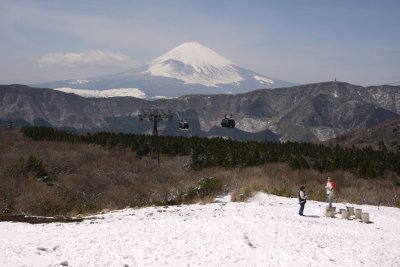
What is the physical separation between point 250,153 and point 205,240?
40.5m

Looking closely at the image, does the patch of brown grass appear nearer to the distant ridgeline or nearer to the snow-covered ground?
the distant ridgeline

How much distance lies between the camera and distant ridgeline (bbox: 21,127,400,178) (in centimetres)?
5044

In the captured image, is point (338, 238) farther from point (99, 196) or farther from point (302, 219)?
point (99, 196)

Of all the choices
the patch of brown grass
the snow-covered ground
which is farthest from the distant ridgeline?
the snow-covered ground

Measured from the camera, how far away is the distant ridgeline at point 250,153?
50.4 m

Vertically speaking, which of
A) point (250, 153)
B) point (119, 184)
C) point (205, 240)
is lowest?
point (119, 184)

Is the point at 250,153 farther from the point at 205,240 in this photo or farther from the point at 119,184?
the point at 205,240

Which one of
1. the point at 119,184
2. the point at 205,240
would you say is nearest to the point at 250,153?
the point at 119,184

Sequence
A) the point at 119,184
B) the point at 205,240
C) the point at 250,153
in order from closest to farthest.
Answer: the point at 205,240
the point at 119,184
the point at 250,153

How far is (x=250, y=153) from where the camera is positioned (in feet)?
187

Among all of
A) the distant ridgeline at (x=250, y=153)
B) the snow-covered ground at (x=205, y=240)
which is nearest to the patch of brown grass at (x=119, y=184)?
the distant ridgeline at (x=250, y=153)

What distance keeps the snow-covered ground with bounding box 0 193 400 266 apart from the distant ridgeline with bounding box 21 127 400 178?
28.2 meters

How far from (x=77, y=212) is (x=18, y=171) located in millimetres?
12915

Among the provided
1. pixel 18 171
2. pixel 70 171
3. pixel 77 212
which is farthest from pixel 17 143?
pixel 77 212
